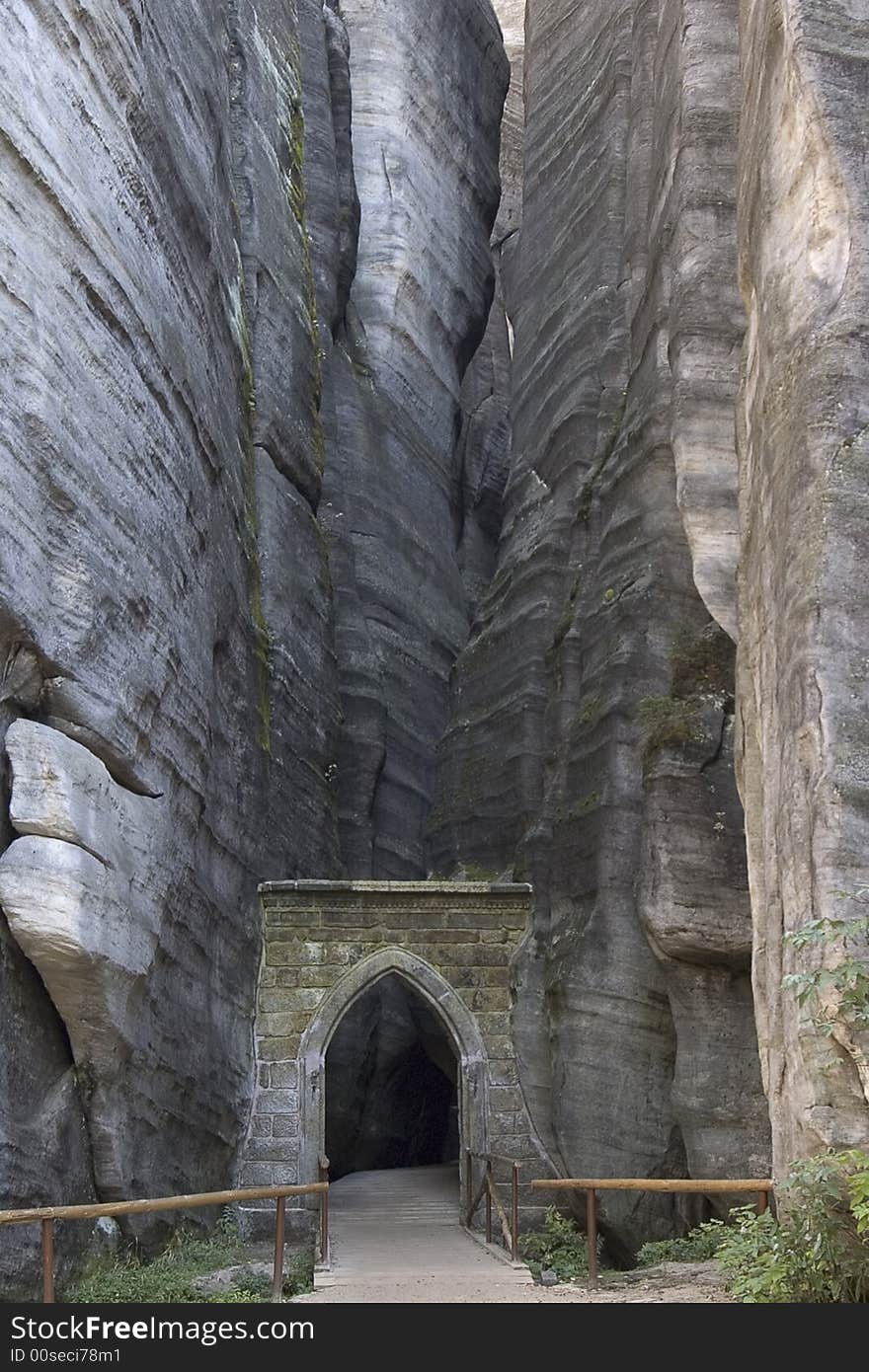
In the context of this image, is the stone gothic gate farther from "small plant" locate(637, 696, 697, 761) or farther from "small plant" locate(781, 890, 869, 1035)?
"small plant" locate(781, 890, 869, 1035)

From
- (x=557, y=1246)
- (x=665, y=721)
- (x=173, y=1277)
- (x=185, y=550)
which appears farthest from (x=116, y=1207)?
(x=665, y=721)

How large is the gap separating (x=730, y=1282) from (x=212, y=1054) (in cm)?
646

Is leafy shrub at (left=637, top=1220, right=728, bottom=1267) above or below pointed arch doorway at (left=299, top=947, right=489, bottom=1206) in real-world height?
below

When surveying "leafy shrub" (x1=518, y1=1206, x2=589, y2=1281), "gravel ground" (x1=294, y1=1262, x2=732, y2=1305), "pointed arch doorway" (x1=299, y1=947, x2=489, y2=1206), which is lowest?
"leafy shrub" (x1=518, y1=1206, x2=589, y2=1281)

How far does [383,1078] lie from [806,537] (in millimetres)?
14557

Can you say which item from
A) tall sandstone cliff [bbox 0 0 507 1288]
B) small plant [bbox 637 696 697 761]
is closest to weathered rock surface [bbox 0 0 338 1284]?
tall sandstone cliff [bbox 0 0 507 1288]

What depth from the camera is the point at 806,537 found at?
27.5 feet

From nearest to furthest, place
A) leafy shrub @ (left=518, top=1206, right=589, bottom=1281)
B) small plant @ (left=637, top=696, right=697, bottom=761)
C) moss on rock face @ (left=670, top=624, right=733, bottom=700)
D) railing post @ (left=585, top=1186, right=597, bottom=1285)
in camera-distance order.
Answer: railing post @ (left=585, top=1186, right=597, bottom=1285), leafy shrub @ (left=518, top=1206, right=589, bottom=1281), small plant @ (left=637, top=696, right=697, bottom=761), moss on rock face @ (left=670, top=624, right=733, bottom=700)

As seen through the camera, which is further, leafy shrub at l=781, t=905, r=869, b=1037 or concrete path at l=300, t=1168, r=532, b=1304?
concrete path at l=300, t=1168, r=532, b=1304

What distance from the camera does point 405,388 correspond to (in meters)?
24.6

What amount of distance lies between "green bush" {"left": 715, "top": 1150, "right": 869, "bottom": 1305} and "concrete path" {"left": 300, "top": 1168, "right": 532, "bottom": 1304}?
2.10 metres

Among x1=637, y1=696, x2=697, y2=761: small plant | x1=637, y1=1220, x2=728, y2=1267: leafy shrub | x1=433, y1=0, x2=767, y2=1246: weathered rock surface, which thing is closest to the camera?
x1=637, y1=1220, x2=728, y2=1267: leafy shrub

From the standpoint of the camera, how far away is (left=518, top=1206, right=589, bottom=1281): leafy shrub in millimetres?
12414

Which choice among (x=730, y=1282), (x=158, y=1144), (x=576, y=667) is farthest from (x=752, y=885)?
(x=576, y=667)
